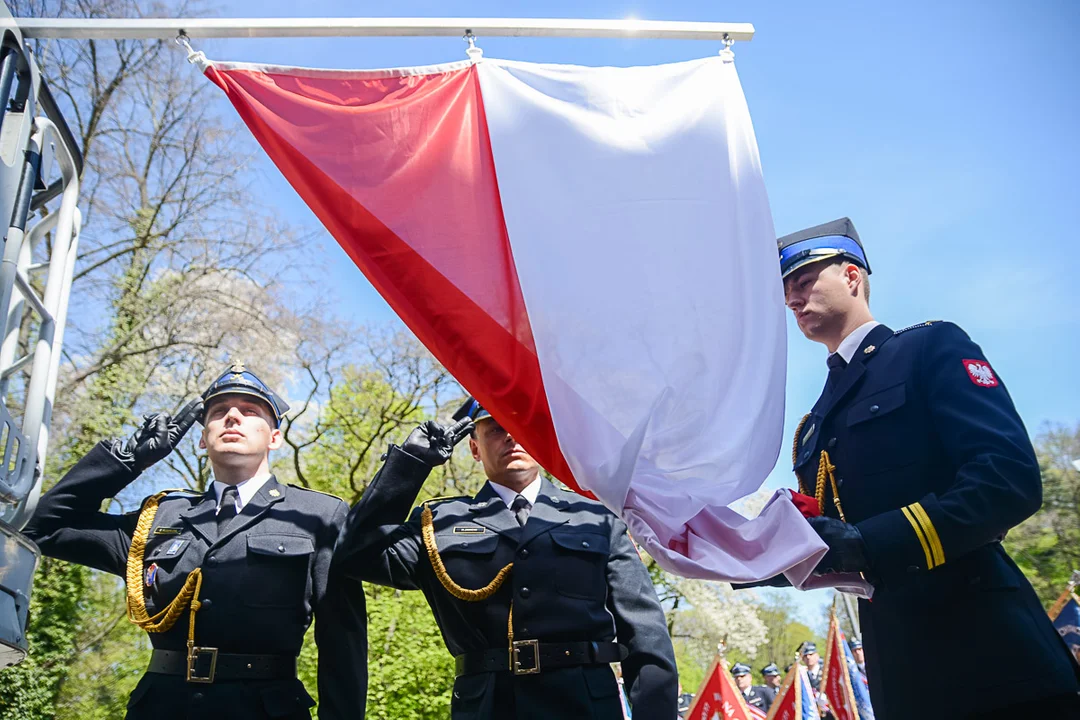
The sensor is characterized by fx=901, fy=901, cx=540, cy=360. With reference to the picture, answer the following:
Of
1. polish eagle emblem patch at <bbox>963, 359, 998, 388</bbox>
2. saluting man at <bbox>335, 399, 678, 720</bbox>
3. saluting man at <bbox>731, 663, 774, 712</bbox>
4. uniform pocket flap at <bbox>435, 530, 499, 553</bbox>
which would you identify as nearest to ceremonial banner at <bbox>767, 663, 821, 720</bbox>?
saluting man at <bbox>731, 663, 774, 712</bbox>

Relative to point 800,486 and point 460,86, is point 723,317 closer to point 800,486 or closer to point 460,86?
point 800,486

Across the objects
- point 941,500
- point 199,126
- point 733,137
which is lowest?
point 941,500

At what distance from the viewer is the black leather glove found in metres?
4.09

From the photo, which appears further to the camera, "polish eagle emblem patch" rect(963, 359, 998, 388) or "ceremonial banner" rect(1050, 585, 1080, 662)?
"ceremonial banner" rect(1050, 585, 1080, 662)

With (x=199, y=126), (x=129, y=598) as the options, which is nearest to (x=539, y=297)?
(x=129, y=598)

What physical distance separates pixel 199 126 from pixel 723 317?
14153mm

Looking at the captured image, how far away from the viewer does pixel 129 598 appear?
146 inches

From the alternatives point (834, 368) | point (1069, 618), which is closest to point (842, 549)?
point (834, 368)

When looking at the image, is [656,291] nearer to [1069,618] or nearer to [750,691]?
[1069,618]

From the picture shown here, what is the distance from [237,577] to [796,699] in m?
8.97

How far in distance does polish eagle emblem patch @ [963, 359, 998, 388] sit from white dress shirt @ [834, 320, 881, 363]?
0.45 m

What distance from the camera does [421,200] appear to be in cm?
328

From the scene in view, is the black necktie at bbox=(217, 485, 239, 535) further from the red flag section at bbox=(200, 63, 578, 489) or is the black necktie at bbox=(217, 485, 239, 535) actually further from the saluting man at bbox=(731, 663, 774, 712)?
the saluting man at bbox=(731, 663, 774, 712)

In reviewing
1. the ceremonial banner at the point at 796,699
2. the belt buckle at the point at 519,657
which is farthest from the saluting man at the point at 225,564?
the ceremonial banner at the point at 796,699
